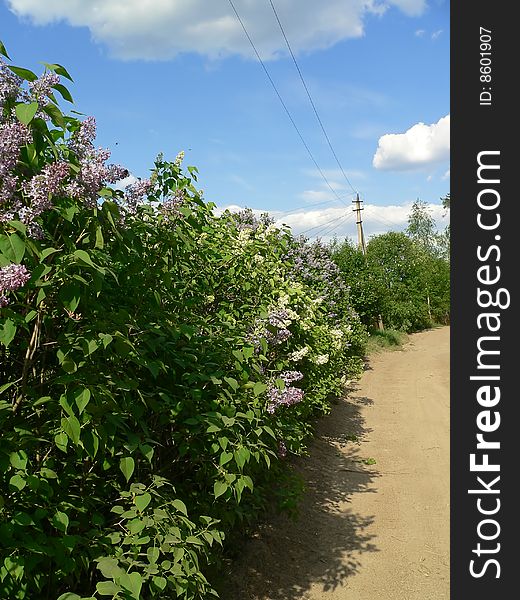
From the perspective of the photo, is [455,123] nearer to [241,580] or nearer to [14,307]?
[14,307]

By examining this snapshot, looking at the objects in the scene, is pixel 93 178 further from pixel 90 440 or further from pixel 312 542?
pixel 312 542

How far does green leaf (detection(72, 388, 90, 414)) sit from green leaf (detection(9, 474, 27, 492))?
11.5 inches

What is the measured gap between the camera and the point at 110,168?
219 cm

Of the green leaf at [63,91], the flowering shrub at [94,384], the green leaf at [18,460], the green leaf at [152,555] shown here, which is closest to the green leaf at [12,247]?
the flowering shrub at [94,384]

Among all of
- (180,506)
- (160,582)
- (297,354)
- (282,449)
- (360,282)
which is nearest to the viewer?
(160,582)

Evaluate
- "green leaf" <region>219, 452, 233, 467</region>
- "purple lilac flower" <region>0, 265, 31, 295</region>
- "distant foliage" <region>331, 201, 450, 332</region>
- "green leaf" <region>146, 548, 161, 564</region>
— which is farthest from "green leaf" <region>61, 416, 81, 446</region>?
"distant foliage" <region>331, 201, 450, 332</region>

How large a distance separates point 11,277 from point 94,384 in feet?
1.78

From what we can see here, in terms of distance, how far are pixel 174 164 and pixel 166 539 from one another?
2.45 m

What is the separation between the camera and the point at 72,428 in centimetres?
195

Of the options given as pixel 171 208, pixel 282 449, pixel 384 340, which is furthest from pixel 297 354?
pixel 384 340

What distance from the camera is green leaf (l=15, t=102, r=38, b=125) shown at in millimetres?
1754

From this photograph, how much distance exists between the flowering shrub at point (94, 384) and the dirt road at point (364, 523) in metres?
1.71

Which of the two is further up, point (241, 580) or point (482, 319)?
point (482, 319)

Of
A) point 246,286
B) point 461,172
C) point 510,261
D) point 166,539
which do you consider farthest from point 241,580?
point 461,172
